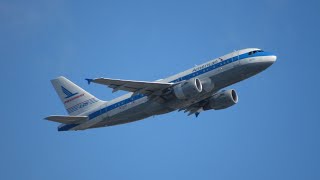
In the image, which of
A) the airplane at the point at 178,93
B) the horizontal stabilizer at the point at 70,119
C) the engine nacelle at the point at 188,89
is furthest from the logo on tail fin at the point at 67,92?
the engine nacelle at the point at 188,89

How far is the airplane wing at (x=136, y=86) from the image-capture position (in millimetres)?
51062

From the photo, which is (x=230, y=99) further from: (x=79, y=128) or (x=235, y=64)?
(x=79, y=128)

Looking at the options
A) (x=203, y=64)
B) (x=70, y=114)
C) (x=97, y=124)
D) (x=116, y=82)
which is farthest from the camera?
(x=70, y=114)

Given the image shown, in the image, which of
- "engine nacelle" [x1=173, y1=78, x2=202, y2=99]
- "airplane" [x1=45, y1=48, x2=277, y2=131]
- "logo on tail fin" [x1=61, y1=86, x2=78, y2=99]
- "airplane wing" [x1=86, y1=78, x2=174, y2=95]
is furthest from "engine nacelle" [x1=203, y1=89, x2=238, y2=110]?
"logo on tail fin" [x1=61, y1=86, x2=78, y2=99]

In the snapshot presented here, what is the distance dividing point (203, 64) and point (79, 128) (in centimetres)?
1634

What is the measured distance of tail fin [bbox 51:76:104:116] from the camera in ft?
206

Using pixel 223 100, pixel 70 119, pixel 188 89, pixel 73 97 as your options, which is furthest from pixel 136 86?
pixel 73 97

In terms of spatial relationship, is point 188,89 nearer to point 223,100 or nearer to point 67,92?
point 223,100

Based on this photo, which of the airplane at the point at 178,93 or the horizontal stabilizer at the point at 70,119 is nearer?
the airplane at the point at 178,93

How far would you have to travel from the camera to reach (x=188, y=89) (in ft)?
173

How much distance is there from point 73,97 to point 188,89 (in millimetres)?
18070

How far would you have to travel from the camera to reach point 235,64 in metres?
54.2

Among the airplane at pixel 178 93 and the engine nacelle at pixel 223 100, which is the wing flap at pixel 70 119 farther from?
the engine nacelle at pixel 223 100

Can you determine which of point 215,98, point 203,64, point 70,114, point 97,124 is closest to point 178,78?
point 203,64
